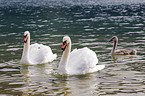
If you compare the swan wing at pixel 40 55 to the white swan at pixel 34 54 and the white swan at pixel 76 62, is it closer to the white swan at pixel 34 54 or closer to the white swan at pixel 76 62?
the white swan at pixel 34 54

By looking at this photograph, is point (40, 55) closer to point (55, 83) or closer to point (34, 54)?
point (34, 54)

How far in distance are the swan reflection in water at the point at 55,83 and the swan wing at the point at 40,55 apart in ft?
5.47

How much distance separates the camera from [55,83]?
13.3m

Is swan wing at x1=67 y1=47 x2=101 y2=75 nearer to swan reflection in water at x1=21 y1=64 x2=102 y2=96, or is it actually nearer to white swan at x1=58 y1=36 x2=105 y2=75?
white swan at x1=58 y1=36 x2=105 y2=75

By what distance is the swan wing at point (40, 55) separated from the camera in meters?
17.5

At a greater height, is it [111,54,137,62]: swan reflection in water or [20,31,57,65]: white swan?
[20,31,57,65]: white swan

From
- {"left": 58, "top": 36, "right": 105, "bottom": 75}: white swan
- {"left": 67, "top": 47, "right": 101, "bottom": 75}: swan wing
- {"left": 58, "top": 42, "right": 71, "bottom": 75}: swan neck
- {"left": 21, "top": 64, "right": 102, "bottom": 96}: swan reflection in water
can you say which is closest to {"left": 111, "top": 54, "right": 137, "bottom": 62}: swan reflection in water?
{"left": 58, "top": 36, "right": 105, "bottom": 75}: white swan

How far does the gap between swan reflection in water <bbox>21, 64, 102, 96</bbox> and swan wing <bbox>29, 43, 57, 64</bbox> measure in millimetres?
1669

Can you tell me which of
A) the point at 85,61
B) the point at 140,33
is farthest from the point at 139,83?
the point at 140,33

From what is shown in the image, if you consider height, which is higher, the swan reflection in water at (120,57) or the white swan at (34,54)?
the white swan at (34,54)

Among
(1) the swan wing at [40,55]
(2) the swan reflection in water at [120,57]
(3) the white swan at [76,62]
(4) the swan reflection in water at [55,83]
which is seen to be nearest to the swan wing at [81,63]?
(3) the white swan at [76,62]

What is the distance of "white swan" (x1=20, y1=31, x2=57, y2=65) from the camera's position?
16.9m

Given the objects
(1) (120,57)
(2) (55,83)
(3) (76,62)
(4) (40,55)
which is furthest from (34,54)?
(1) (120,57)

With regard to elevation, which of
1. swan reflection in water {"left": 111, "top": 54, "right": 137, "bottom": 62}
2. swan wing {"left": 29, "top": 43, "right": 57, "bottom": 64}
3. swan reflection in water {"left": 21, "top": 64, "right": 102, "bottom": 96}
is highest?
swan wing {"left": 29, "top": 43, "right": 57, "bottom": 64}
